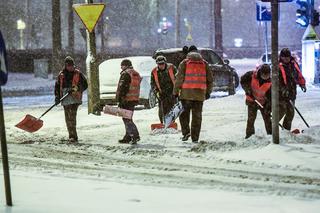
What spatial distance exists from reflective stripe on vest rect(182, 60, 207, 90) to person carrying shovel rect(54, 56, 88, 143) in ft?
6.72

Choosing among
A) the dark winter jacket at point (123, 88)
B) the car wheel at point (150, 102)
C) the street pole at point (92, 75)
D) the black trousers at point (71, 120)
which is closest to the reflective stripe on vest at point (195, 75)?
the dark winter jacket at point (123, 88)

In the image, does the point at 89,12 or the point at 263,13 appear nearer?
the point at 89,12

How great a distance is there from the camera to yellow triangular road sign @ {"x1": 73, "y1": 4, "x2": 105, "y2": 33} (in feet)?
46.6

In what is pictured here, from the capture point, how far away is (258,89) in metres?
11.6

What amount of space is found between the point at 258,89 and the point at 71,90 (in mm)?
3352

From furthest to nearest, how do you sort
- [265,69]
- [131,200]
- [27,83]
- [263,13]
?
[27,83] < [263,13] < [265,69] < [131,200]

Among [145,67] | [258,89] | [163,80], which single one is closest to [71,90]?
[163,80]

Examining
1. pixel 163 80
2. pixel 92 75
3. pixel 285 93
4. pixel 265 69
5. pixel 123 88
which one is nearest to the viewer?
pixel 265 69

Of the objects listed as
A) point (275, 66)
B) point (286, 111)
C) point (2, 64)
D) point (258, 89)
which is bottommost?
point (286, 111)

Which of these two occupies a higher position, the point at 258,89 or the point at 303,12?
the point at 303,12

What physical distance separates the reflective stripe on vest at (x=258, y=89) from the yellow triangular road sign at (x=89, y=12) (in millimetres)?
4162

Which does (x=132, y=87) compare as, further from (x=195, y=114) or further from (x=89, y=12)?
(x=89, y=12)

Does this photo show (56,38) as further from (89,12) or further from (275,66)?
(275,66)

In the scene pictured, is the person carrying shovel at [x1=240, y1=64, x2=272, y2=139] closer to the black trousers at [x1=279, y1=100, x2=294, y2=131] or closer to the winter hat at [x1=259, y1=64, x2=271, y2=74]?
the winter hat at [x1=259, y1=64, x2=271, y2=74]
